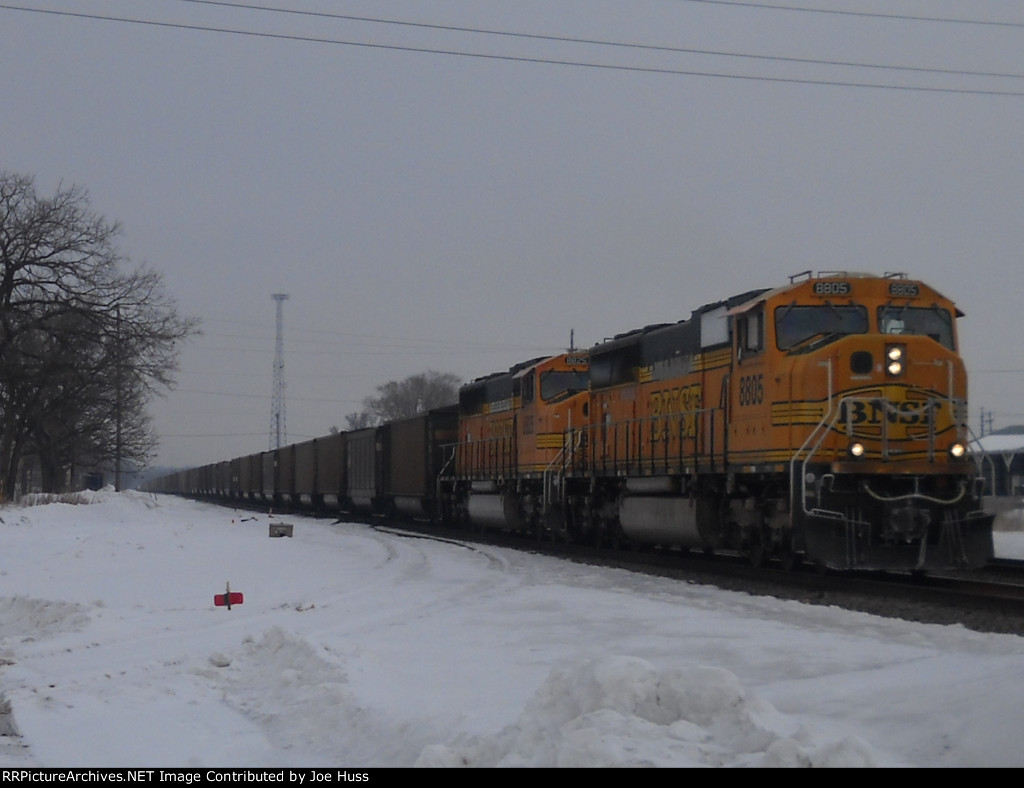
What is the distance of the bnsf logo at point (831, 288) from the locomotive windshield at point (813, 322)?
0.17 meters

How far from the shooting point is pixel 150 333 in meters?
43.5

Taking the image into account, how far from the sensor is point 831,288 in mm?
15602

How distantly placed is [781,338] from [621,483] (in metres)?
6.27

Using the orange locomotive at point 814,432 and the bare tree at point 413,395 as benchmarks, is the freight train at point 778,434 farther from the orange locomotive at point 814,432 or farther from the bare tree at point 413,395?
Result: the bare tree at point 413,395

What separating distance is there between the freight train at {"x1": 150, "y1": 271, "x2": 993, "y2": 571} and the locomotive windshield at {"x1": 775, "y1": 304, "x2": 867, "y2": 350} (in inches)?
0.7

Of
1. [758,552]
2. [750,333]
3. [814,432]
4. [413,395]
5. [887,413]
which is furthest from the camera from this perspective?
[413,395]

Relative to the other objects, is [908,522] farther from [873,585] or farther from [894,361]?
[894,361]

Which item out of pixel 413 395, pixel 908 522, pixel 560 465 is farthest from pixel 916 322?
pixel 413 395

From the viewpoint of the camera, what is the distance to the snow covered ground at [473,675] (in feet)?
19.3

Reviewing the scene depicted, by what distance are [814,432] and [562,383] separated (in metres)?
11.2

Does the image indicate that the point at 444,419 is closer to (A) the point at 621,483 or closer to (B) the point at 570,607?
(A) the point at 621,483

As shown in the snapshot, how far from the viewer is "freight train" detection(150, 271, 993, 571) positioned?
14375 millimetres

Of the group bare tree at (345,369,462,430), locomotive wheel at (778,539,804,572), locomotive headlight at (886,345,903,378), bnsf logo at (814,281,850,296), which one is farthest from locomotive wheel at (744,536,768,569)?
bare tree at (345,369,462,430)
